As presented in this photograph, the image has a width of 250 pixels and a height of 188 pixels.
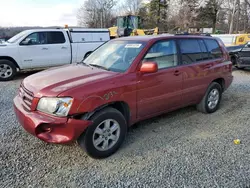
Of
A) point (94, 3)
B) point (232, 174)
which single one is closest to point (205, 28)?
point (94, 3)

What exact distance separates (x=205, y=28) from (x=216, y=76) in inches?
1419

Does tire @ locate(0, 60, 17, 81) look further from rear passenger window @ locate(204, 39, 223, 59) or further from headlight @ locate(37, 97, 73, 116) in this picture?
rear passenger window @ locate(204, 39, 223, 59)

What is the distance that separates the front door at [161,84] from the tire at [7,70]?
6.03 m

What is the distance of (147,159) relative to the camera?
3.02 meters

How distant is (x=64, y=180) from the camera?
259cm

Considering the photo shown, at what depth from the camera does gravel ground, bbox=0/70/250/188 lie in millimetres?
2582

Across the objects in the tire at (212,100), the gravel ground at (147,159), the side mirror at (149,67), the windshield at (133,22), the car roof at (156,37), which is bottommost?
the gravel ground at (147,159)

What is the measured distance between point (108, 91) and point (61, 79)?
0.72m

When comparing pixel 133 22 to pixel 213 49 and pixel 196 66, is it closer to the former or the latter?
pixel 213 49

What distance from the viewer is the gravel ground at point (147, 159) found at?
8.47ft

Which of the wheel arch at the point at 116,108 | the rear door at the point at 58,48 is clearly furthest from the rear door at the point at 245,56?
the wheel arch at the point at 116,108

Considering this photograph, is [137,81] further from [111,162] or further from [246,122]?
[246,122]

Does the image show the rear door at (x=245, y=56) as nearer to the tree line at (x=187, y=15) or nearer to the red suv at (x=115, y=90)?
the red suv at (x=115, y=90)

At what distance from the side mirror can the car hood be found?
44cm
